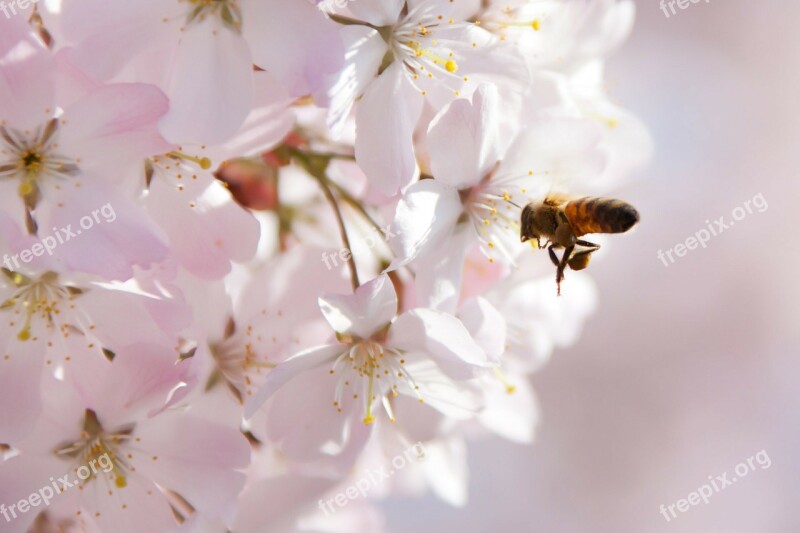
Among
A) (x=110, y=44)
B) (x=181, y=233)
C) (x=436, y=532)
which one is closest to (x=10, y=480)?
(x=181, y=233)

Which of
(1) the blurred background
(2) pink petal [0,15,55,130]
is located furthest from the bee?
(1) the blurred background

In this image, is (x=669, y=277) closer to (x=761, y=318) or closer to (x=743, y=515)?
(x=761, y=318)

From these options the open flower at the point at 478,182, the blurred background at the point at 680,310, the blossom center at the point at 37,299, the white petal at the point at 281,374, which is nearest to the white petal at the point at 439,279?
the open flower at the point at 478,182

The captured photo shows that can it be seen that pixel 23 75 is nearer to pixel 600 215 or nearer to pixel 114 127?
pixel 114 127

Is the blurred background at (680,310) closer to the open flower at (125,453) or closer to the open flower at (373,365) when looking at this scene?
the open flower at (373,365)

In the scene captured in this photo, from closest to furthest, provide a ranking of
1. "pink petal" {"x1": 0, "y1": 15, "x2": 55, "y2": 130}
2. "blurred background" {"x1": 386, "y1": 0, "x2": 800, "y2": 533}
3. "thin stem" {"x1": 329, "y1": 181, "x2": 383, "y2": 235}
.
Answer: "pink petal" {"x1": 0, "y1": 15, "x2": 55, "y2": 130} → "thin stem" {"x1": 329, "y1": 181, "x2": 383, "y2": 235} → "blurred background" {"x1": 386, "y1": 0, "x2": 800, "y2": 533}

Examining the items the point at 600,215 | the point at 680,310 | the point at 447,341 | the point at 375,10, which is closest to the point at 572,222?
the point at 600,215

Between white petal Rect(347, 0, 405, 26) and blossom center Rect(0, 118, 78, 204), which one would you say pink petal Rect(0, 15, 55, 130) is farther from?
white petal Rect(347, 0, 405, 26)
